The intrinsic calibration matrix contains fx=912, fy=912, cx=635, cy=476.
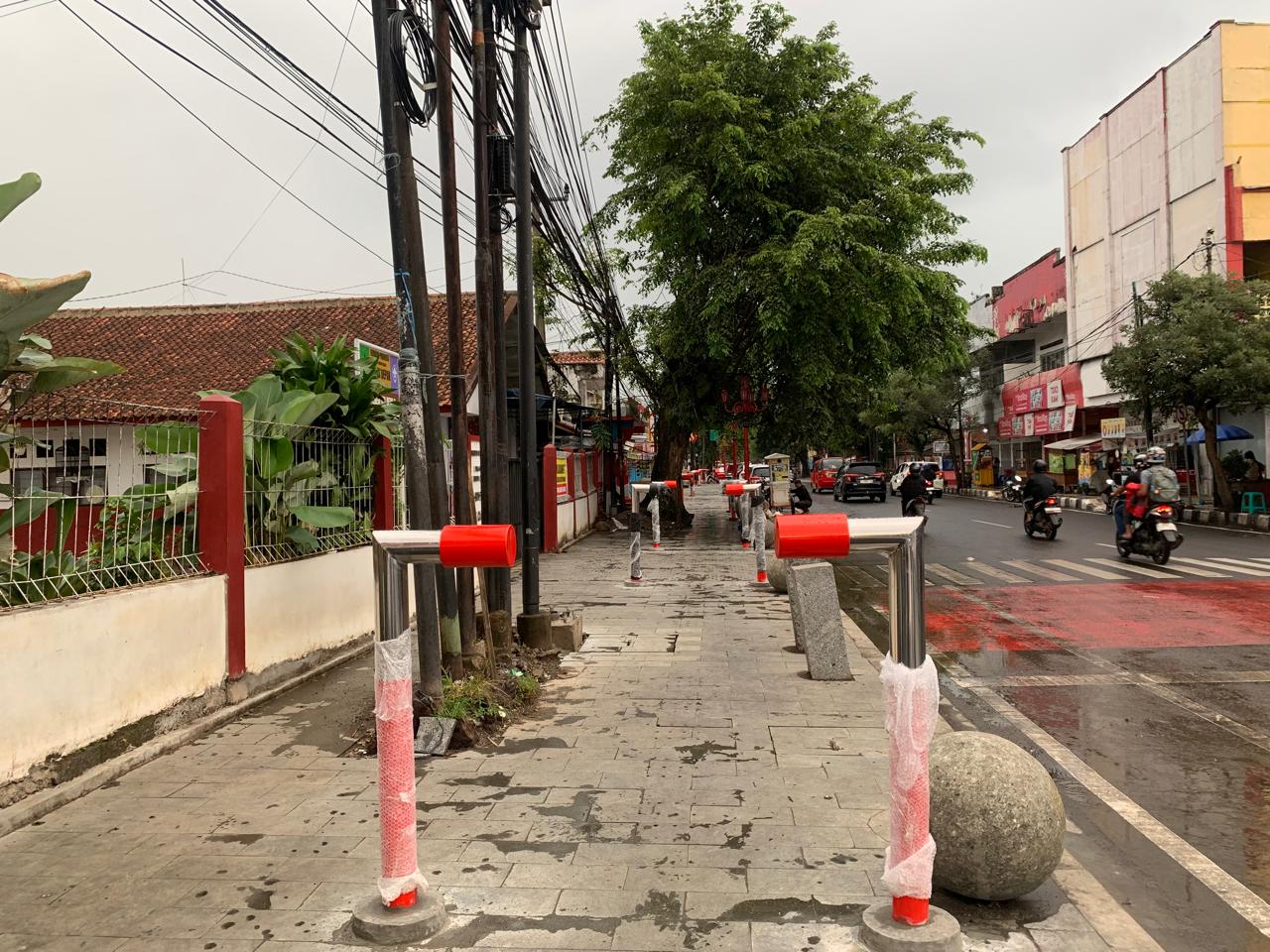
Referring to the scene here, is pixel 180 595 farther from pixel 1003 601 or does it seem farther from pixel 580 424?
pixel 580 424

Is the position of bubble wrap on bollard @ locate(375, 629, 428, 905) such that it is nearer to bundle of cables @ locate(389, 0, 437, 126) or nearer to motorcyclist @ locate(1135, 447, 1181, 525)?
bundle of cables @ locate(389, 0, 437, 126)

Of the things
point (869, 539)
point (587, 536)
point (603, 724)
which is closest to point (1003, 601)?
point (603, 724)

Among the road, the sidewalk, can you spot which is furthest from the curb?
the road

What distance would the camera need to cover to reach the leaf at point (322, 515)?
7300 mm

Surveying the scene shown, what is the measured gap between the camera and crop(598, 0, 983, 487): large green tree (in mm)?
18641

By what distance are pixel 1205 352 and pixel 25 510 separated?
23.0 metres

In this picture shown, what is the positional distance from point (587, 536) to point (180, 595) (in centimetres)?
1726

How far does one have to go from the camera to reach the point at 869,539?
9.91ft

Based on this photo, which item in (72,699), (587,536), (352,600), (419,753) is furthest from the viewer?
(587,536)

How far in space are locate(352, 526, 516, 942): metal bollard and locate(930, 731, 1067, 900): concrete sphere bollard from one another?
190 centimetres

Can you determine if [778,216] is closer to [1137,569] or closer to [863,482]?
[1137,569]

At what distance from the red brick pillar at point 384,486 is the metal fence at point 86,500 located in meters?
3.31

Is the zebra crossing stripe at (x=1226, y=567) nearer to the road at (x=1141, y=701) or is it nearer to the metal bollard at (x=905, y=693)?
the road at (x=1141, y=701)

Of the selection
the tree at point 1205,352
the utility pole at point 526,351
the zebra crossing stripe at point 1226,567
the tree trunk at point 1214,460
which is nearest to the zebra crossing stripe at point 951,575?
the zebra crossing stripe at point 1226,567
